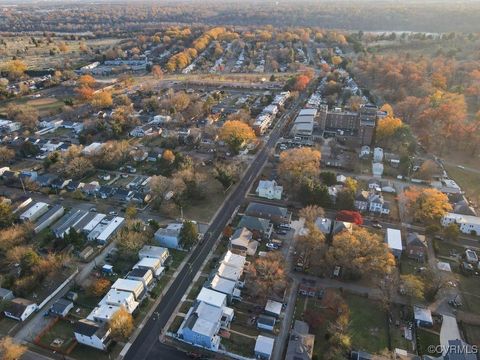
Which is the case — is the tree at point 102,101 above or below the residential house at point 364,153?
above

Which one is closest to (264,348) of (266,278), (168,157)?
(266,278)

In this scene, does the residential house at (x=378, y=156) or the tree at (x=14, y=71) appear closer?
the residential house at (x=378, y=156)

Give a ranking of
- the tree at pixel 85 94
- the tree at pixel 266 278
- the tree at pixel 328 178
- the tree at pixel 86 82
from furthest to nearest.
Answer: the tree at pixel 86 82, the tree at pixel 85 94, the tree at pixel 328 178, the tree at pixel 266 278

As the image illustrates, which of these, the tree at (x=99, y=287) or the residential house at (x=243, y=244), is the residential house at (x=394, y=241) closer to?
the residential house at (x=243, y=244)

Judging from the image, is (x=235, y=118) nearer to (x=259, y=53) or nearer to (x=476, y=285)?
(x=476, y=285)

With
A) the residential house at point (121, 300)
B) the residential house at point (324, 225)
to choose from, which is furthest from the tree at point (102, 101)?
the residential house at point (324, 225)

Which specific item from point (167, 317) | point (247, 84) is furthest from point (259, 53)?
point (167, 317)

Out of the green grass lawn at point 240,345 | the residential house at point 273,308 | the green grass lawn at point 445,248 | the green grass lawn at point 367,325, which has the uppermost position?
the residential house at point 273,308
